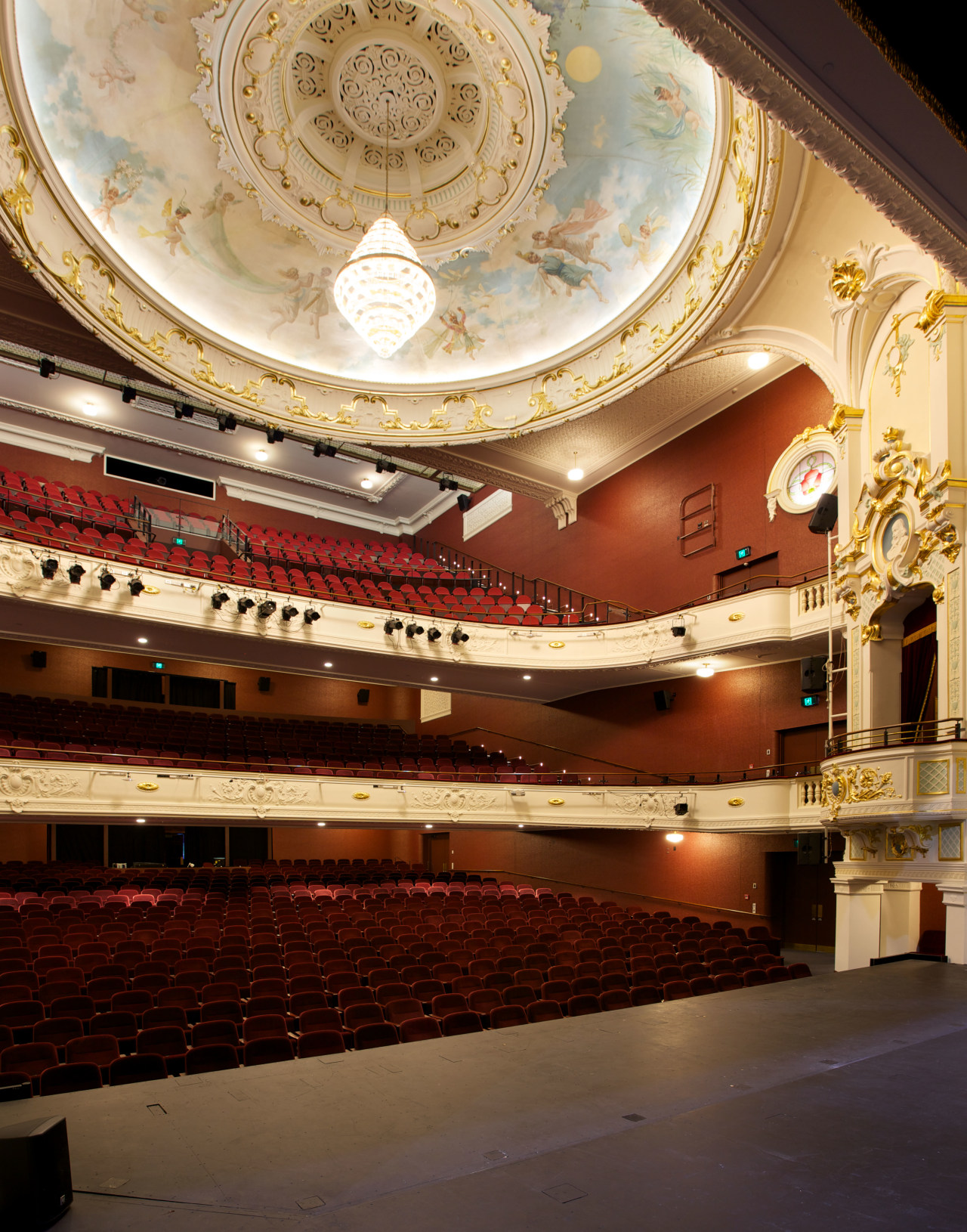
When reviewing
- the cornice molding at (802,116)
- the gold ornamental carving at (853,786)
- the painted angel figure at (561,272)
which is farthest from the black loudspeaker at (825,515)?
the cornice molding at (802,116)

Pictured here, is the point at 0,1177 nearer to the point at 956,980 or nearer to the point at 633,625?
the point at 956,980

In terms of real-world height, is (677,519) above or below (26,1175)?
above

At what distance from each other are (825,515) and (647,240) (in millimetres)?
5756

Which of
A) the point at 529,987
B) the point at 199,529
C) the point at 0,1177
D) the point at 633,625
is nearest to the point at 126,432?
the point at 199,529

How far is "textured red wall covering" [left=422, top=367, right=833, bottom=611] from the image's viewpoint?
12.9 metres

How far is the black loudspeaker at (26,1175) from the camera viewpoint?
2537mm

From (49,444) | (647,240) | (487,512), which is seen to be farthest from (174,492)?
(647,240)

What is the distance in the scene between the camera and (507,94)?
1215 cm

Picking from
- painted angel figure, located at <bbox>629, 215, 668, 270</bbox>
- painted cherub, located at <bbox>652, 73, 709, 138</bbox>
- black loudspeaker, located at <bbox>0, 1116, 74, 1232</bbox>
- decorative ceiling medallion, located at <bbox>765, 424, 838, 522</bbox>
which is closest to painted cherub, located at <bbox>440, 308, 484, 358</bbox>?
painted angel figure, located at <bbox>629, 215, 668, 270</bbox>

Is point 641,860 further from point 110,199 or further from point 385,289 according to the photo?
point 110,199

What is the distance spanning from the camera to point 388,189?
545 inches

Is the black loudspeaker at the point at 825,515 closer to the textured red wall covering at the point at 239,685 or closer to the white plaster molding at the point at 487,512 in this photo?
the white plaster molding at the point at 487,512

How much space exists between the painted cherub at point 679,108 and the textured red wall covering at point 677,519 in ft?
13.1

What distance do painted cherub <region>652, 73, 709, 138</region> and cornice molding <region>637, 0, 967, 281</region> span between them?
34.7ft
